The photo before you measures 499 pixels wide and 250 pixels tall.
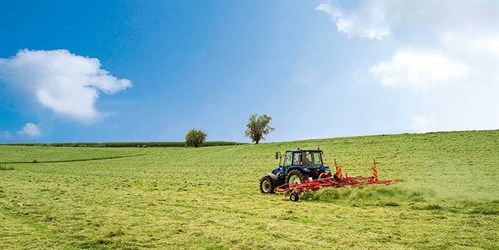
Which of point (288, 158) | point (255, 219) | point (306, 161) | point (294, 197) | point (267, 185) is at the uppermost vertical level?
point (288, 158)

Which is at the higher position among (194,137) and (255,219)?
(194,137)

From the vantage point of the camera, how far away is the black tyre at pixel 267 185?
1816 centimetres

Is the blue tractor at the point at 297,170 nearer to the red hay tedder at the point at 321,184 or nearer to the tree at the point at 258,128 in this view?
the red hay tedder at the point at 321,184

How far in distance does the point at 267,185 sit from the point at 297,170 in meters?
1.72

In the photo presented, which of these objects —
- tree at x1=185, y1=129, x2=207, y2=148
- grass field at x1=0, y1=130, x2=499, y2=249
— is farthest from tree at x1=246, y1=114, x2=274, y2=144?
grass field at x1=0, y1=130, x2=499, y2=249

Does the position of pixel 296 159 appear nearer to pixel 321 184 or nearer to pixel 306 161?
pixel 306 161

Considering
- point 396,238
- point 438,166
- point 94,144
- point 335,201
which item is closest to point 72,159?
point 94,144

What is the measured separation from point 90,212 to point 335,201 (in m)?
8.13

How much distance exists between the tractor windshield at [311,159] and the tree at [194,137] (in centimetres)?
6814

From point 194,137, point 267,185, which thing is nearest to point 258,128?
point 194,137

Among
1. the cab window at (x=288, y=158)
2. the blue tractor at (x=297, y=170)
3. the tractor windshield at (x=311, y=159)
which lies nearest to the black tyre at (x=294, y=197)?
the blue tractor at (x=297, y=170)

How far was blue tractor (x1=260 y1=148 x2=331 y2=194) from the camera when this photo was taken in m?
17.5

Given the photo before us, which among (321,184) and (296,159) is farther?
(296,159)

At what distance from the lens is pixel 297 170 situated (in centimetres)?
1759
